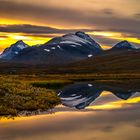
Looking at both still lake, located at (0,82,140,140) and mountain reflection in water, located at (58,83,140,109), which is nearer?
still lake, located at (0,82,140,140)

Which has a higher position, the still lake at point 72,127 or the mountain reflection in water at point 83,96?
the still lake at point 72,127

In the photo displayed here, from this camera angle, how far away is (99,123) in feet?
104

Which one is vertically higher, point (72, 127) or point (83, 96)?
point (72, 127)

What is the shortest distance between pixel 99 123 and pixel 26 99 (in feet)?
50.4

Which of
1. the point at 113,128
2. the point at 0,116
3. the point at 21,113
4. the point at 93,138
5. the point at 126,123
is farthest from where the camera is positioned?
the point at 21,113

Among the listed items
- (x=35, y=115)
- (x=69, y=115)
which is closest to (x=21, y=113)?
(x=35, y=115)

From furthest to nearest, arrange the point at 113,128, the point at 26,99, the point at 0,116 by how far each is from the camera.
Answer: the point at 26,99 → the point at 0,116 → the point at 113,128

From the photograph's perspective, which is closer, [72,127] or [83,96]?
[72,127]

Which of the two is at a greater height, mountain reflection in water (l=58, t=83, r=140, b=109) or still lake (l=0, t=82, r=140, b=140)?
still lake (l=0, t=82, r=140, b=140)

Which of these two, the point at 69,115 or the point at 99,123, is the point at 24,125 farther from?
the point at 69,115

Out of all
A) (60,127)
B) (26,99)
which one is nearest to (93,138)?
(60,127)

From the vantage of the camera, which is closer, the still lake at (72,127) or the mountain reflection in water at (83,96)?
the still lake at (72,127)

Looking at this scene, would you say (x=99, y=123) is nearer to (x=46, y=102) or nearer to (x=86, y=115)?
(x=86, y=115)

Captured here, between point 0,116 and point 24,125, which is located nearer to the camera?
point 24,125
